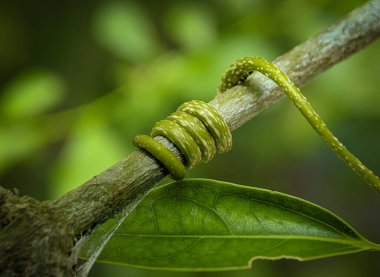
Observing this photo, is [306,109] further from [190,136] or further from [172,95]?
[172,95]

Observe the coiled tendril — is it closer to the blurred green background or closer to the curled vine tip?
the curled vine tip

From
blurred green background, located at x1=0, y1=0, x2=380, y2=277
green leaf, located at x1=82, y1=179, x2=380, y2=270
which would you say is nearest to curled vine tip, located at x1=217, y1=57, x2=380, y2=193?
green leaf, located at x1=82, y1=179, x2=380, y2=270

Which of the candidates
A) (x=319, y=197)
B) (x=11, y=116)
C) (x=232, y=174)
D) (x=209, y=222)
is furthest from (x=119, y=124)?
(x=319, y=197)

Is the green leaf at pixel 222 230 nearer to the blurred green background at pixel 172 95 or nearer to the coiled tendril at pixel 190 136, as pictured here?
the coiled tendril at pixel 190 136

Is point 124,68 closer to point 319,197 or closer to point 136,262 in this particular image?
point 136,262

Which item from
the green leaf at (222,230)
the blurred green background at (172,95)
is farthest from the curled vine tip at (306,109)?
the blurred green background at (172,95)

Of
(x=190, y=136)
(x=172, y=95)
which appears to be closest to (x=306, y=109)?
(x=190, y=136)
